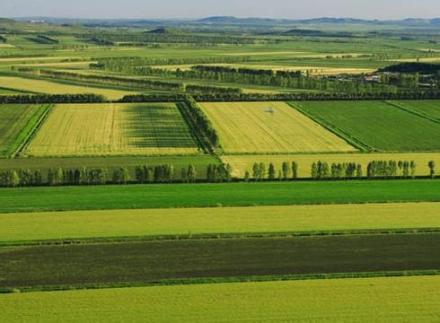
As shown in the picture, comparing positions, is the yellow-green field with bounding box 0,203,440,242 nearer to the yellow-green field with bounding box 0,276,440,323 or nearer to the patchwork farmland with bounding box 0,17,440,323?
the patchwork farmland with bounding box 0,17,440,323

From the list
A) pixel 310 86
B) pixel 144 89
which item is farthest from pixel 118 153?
pixel 310 86

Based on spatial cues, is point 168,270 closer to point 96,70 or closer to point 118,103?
point 118,103

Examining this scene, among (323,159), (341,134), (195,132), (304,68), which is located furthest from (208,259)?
(304,68)

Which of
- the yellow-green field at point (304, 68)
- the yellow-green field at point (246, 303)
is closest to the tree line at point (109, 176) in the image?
the yellow-green field at point (246, 303)

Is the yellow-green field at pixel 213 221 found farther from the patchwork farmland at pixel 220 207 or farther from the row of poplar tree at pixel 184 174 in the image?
the row of poplar tree at pixel 184 174

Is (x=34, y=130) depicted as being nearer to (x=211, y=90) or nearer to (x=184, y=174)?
(x=184, y=174)
